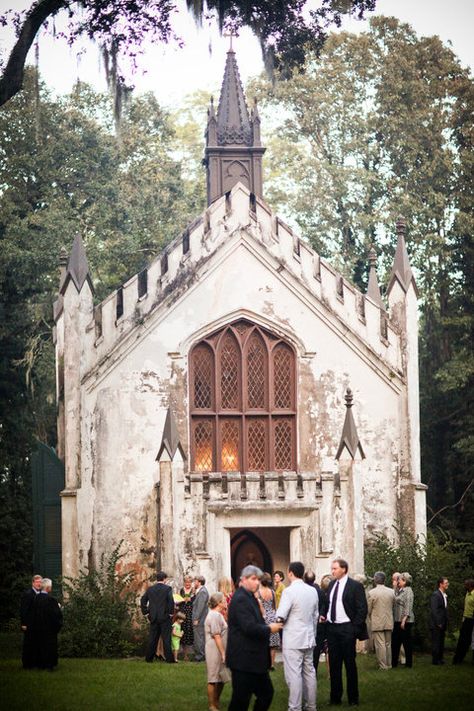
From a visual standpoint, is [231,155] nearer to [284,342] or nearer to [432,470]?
[284,342]

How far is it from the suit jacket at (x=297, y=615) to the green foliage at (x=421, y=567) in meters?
9.65

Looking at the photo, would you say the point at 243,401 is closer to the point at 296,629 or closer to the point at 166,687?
the point at 166,687

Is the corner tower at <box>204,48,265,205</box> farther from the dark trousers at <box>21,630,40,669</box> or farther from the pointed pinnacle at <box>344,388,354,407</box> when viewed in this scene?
the dark trousers at <box>21,630,40,669</box>

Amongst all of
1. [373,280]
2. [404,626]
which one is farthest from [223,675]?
[373,280]

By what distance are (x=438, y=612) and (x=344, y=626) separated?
5578 mm

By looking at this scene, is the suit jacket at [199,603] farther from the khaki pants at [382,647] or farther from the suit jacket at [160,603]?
the khaki pants at [382,647]

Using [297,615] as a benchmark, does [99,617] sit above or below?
below

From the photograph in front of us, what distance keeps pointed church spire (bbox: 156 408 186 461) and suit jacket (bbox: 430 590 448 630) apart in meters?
5.87

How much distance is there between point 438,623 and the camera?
21.2 meters

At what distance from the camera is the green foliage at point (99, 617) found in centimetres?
2288

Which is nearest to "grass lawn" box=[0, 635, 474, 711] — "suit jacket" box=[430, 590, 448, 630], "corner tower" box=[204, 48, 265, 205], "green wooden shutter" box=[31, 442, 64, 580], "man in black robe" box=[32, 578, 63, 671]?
"man in black robe" box=[32, 578, 63, 671]

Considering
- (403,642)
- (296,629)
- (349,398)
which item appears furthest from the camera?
(349,398)

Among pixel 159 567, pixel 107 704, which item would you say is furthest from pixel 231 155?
pixel 107 704

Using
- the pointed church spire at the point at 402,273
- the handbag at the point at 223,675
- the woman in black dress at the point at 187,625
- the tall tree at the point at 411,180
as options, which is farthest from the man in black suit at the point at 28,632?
the tall tree at the point at 411,180
